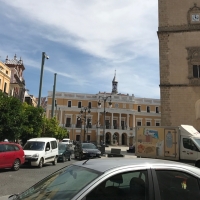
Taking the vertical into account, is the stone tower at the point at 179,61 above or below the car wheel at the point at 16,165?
above

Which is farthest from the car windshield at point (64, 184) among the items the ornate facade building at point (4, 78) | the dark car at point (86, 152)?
the ornate facade building at point (4, 78)

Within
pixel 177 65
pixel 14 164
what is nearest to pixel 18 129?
pixel 14 164

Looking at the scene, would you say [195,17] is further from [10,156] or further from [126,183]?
[126,183]

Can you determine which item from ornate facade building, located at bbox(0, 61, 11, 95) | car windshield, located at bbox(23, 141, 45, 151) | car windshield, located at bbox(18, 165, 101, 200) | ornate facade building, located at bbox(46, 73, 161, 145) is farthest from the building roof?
car windshield, located at bbox(18, 165, 101, 200)

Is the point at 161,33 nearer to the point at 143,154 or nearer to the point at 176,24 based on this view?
the point at 176,24

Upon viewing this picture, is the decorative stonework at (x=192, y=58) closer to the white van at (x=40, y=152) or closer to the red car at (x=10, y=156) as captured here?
the white van at (x=40, y=152)

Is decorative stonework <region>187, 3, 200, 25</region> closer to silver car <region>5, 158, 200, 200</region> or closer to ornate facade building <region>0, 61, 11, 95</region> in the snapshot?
ornate facade building <region>0, 61, 11, 95</region>

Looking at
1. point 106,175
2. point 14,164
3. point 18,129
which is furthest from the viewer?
point 18,129

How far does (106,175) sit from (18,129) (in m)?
16.7

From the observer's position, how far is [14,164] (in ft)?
41.2

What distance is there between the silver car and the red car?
380 inches

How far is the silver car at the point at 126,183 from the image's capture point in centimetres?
259

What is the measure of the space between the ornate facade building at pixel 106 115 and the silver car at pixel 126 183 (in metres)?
64.8

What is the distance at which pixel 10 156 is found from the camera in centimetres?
1224
